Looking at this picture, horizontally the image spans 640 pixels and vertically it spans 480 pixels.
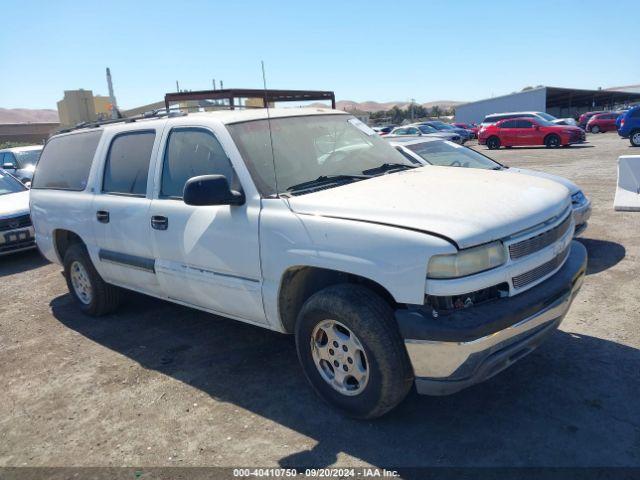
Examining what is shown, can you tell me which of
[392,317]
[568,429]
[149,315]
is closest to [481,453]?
[568,429]

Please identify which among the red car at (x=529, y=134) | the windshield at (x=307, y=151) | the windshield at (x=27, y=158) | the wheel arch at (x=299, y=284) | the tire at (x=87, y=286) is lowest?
the red car at (x=529, y=134)

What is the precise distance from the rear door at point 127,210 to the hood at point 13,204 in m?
4.27

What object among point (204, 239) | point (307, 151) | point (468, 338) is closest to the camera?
point (468, 338)

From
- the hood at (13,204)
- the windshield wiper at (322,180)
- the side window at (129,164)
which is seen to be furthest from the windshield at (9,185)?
the windshield wiper at (322,180)

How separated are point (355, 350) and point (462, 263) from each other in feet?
2.79

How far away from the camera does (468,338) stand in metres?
2.72

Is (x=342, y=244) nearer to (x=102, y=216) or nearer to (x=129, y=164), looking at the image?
(x=129, y=164)

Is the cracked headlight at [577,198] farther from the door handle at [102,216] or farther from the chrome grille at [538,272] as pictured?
the door handle at [102,216]

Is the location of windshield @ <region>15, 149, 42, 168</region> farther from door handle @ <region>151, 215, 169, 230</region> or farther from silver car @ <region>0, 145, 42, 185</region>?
door handle @ <region>151, 215, 169, 230</region>

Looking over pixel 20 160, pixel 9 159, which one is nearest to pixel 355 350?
pixel 20 160

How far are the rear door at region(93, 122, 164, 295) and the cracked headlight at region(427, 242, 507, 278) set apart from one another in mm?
2481

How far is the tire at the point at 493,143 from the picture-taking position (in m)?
26.1

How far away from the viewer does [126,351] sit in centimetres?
471

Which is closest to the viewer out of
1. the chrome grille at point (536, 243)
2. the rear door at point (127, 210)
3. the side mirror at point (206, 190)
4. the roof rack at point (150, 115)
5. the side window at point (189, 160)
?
the chrome grille at point (536, 243)
